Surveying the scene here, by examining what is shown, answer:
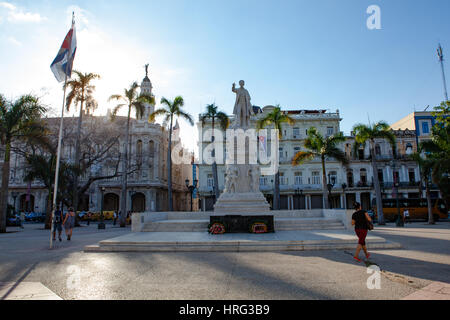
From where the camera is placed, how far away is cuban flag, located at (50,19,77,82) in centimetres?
1134

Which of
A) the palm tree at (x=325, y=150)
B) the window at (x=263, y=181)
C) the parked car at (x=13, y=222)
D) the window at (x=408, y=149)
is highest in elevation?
the window at (x=408, y=149)

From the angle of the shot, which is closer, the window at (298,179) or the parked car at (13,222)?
the parked car at (13,222)

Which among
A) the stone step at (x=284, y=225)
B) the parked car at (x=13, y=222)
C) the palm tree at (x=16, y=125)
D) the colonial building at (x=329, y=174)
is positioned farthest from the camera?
the colonial building at (x=329, y=174)

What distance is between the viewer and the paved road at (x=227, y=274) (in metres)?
4.68

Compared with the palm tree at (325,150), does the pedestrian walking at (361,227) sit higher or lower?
lower

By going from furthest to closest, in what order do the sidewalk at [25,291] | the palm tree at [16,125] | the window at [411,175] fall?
the window at [411,175] → the palm tree at [16,125] → the sidewalk at [25,291]

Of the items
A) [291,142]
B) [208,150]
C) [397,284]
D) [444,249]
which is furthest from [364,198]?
[397,284]

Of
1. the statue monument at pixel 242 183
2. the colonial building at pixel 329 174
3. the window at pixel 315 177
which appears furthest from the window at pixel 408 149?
the statue monument at pixel 242 183

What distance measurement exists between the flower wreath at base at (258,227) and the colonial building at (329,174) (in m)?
30.5

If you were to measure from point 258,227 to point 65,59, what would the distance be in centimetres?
995

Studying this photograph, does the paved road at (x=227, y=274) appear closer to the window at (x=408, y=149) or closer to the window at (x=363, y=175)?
the window at (x=363, y=175)

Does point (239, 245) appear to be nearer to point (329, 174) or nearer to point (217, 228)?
point (217, 228)

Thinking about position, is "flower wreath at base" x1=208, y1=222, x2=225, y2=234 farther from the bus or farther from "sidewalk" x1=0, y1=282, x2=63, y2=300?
the bus
